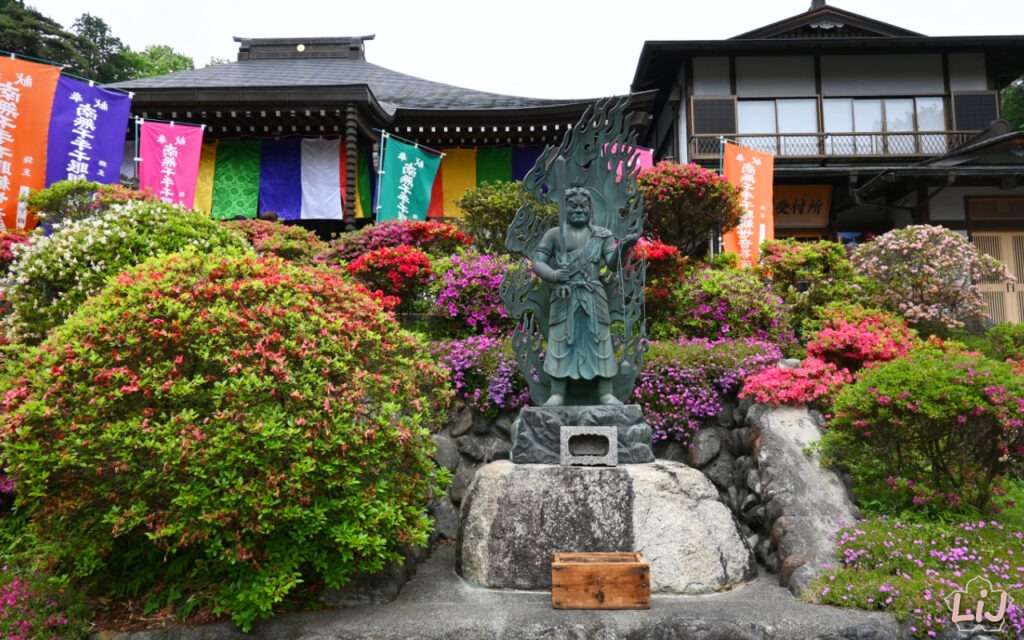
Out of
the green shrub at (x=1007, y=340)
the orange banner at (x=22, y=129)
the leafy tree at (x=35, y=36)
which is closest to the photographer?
the green shrub at (x=1007, y=340)

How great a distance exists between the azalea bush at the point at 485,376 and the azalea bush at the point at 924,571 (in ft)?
10.3

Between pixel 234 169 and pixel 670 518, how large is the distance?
11.7 meters

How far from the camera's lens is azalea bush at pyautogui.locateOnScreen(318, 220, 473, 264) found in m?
9.55

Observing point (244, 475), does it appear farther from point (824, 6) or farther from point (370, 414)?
point (824, 6)

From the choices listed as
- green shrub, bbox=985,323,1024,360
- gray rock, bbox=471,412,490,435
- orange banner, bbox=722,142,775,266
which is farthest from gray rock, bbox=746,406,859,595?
orange banner, bbox=722,142,775,266

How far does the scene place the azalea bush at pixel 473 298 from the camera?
8016mm

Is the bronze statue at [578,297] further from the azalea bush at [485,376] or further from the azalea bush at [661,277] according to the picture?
the azalea bush at [661,277]

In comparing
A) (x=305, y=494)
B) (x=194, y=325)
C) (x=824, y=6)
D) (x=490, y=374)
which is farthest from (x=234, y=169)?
(x=824, y=6)

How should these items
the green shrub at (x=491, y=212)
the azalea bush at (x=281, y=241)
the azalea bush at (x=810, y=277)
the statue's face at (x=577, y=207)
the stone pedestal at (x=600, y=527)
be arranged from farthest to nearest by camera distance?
the green shrub at (x=491, y=212), the azalea bush at (x=281, y=241), the azalea bush at (x=810, y=277), the statue's face at (x=577, y=207), the stone pedestal at (x=600, y=527)

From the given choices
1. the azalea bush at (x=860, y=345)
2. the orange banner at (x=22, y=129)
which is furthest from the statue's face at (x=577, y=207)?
the orange banner at (x=22, y=129)

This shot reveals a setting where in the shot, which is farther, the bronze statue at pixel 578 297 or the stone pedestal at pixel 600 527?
the bronze statue at pixel 578 297

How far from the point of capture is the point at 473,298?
8086 millimetres

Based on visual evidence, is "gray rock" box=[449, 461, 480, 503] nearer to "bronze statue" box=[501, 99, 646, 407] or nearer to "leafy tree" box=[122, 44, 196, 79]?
"bronze statue" box=[501, 99, 646, 407]

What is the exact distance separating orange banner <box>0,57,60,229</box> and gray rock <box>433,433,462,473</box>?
7.80m
